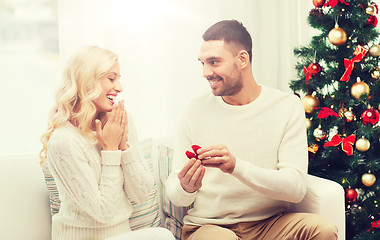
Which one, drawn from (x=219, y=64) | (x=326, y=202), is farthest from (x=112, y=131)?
(x=326, y=202)

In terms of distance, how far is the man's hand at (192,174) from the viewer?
145cm

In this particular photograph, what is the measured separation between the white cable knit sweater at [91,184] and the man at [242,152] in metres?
0.19

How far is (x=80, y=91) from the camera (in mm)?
1413

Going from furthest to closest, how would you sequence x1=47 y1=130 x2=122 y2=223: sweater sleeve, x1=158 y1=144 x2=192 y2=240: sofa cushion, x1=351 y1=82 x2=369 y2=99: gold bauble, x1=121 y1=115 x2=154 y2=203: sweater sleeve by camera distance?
x1=351 y1=82 x2=369 y2=99: gold bauble < x1=158 y1=144 x2=192 y2=240: sofa cushion < x1=121 y1=115 x2=154 y2=203: sweater sleeve < x1=47 y1=130 x2=122 y2=223: sweater sleeve

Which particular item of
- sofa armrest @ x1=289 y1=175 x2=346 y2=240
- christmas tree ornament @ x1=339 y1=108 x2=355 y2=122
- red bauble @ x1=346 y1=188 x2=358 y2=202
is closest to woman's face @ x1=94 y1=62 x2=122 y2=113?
sofa armrest @ x1=289 y1=175 x2=346 y2=240

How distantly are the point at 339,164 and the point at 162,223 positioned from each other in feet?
2.94

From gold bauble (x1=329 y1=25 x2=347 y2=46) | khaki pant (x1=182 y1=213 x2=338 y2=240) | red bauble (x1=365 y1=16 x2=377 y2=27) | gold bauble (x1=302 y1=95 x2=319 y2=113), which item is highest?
red bauble (x1=365 y1=16 x2=377 y2=27)

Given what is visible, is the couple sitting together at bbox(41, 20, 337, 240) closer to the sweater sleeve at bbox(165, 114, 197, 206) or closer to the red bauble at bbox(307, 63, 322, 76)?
the sweater sleeve at bbox(165, 114, 197, 206)

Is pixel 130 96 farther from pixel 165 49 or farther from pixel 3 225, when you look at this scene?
pixel 3 225

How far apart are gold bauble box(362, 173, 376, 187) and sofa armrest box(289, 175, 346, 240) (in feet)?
1.25

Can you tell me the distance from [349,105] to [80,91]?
1.25 m

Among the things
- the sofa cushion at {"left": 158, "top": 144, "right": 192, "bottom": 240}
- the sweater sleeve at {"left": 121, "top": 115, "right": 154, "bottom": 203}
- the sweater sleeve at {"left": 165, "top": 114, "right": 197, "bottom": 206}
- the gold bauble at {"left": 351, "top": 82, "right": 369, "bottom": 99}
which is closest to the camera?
the sweater sleeve at {"left": 121, "top": 115, "right": 154, "bottom": 203}

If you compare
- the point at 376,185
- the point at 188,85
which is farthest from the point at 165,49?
the point at 376,185

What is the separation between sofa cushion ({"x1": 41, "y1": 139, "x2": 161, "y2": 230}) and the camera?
1662 millimetres
